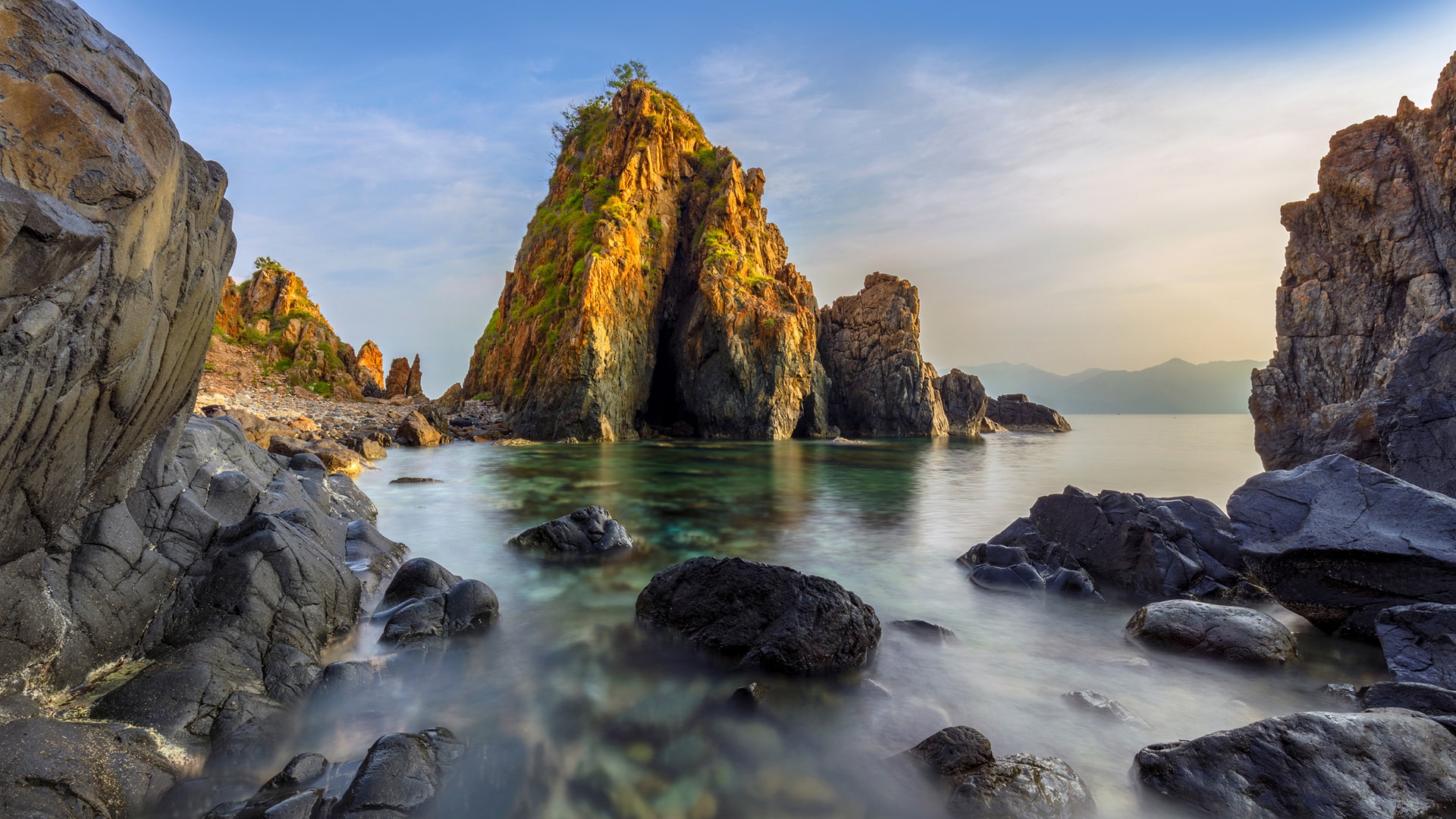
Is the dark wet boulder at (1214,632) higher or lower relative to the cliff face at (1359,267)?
lower

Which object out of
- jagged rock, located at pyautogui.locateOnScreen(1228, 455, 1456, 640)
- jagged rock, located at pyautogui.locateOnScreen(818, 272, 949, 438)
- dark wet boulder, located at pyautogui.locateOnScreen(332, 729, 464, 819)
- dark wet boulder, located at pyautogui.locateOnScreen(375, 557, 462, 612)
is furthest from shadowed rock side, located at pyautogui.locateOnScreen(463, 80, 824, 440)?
dark wet boulder, located at pyautogui.locateOnScreen(332, 729, 464, 819)

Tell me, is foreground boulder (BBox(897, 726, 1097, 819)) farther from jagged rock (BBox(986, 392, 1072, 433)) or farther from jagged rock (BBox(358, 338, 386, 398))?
jagged rock (BBox(986, 392, 1072, 433))

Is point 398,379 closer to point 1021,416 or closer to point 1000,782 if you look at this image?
point 1000,782

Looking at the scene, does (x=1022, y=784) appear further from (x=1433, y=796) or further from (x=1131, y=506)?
(x=1131, y=506)

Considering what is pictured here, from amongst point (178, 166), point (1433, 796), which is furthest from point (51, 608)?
point (1433, 796)

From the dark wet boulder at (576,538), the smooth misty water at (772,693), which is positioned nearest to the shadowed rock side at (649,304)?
the dark wet boulder at (576,538)

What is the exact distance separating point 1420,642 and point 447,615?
9.86 m

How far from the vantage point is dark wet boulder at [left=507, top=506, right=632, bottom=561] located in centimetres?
1034

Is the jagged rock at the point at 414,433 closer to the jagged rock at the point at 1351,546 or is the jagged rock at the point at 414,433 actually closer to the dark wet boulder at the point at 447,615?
the dark wet boulder at the point at 447,615

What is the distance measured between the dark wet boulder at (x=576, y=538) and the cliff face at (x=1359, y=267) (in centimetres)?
2014

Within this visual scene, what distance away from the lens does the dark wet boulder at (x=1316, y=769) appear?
366 cm

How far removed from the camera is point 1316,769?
378 cm

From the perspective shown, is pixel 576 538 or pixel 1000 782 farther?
pixel 576 538

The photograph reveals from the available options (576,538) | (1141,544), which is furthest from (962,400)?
(576,538)
